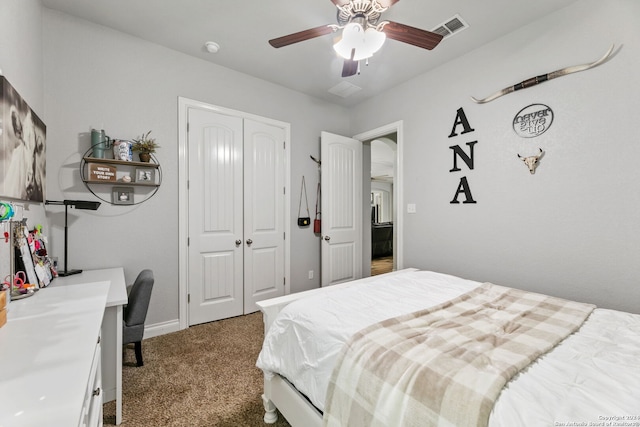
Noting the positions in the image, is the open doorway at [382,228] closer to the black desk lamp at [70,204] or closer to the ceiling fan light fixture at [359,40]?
the ceiling fan light fixture at [359,40]

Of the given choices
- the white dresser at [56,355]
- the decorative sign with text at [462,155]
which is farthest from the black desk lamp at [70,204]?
the decorative sign with text at [462,155]

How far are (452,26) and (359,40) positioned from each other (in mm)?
1203

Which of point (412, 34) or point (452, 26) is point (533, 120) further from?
point (412, 34)

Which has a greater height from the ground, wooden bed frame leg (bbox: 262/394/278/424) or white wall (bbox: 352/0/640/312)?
white wall (bbox: 352/0/640/312)

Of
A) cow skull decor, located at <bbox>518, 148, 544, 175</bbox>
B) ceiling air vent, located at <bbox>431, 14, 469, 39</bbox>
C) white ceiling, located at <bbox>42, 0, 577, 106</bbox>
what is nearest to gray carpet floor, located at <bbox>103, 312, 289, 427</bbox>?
cow skull decor, located at <bbox>518, 148, 544, 175</bbox>

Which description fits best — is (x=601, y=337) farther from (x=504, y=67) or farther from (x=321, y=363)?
(x=504, y=67)

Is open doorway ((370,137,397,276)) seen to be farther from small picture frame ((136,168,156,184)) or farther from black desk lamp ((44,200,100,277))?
black desk lamp ((44,200,100,277))

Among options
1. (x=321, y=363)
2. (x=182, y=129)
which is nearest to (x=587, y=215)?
(x=321, y=363)

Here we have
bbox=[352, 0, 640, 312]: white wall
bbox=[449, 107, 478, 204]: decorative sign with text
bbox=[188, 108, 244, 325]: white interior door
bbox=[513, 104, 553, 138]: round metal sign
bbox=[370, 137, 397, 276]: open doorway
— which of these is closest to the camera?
bbox=[352, 0, 640, 312]: white wall

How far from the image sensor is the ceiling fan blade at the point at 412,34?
1.65 metres

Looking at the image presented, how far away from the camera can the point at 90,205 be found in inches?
75.9

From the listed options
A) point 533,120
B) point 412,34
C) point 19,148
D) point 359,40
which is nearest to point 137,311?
point 19,148

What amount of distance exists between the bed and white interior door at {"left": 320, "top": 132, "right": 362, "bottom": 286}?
1.61 meters

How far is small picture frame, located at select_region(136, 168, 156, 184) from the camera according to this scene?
2367mm
